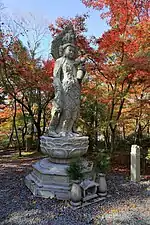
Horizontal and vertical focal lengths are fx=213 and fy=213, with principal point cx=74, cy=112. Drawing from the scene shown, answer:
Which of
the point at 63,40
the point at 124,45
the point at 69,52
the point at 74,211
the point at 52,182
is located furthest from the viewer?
the point at 124,45

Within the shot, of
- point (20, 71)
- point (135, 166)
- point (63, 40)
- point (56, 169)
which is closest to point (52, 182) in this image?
point (56, 169)

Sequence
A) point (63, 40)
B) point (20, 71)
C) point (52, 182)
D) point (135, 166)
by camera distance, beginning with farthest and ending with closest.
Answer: point (20, 71) → point (135, 166) → point (63, 40) → point (52, 182)

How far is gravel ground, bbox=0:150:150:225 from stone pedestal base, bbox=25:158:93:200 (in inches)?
5.6

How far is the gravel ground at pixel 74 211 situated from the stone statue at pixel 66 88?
1498 mm

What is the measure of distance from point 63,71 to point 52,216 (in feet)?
10.1

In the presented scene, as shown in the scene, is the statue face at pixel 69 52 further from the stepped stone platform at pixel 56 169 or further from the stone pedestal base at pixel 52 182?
the stone pedestal base at pixel 52 182

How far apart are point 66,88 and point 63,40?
4.08 feet

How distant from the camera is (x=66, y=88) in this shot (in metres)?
4.88

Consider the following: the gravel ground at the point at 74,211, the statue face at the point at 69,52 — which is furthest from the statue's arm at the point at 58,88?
the gravel ground at the point at 74,211

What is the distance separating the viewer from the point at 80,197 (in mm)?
3979

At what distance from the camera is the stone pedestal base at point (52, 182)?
4281 millimetres

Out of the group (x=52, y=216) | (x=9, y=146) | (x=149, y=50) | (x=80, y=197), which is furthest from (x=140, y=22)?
(x=9, y=146)

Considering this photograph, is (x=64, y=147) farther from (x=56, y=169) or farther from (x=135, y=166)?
(x=135, y=166)

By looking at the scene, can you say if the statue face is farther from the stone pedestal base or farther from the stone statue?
the stone pedestal base
